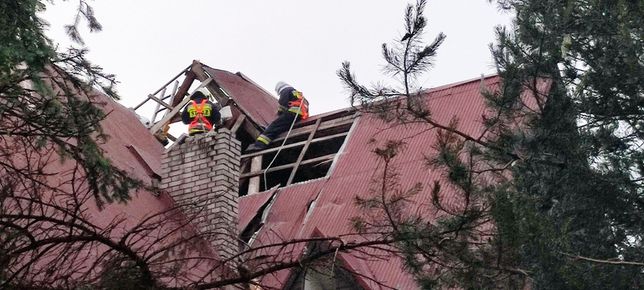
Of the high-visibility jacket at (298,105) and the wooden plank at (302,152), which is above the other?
the high-visibility jacket at (298,105)

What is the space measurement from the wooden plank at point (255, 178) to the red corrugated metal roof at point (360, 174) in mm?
680

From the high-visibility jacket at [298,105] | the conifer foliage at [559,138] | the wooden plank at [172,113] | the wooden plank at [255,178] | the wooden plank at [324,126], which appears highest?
the high-visibility jacket at [298,105]

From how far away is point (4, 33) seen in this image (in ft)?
20.8

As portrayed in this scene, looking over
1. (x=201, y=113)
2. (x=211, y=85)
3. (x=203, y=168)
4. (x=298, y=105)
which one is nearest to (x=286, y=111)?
(x=298, y=105)

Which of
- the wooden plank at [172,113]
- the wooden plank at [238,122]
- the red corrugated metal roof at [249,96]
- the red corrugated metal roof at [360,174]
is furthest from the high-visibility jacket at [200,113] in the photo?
the wooden plank at [172,113]

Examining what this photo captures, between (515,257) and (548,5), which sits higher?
(548,5)

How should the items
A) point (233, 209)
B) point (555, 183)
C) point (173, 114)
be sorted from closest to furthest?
point (555, 183) → point (233, 209) → point (173, 114)

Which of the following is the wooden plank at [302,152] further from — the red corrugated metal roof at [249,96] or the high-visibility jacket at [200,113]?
the high-visibility jacket at [200,113]

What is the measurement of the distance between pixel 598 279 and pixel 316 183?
23.2 feet

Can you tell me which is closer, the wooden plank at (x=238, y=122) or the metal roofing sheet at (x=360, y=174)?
the metal roofing sheet at (x=360, y=174)

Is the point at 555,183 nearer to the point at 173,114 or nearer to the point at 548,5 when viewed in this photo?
the point at 548,5

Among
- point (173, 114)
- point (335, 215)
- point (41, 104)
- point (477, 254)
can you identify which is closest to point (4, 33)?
point (41, 104)

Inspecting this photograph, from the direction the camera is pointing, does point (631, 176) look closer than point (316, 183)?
Yes

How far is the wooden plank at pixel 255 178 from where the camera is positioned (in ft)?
50.8
